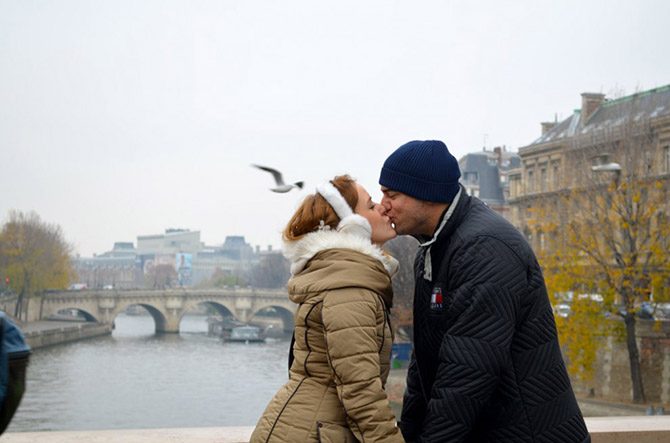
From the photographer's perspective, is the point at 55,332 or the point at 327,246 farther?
the point at 55,332

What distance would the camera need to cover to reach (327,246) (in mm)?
2674

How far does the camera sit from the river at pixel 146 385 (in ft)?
85.9

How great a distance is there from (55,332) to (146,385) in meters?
14.3

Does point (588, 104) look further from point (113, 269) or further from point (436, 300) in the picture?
point (113, 269)

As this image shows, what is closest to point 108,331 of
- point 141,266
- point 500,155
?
point 500,155

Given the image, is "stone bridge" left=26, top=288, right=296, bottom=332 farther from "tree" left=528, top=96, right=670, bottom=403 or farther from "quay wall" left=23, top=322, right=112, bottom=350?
"tree" left=528, top=96, right=670, bottom=403

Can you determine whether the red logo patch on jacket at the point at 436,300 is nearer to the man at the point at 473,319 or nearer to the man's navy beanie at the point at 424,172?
the man at the point at 473,319

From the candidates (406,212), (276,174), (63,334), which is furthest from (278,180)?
(63,334)

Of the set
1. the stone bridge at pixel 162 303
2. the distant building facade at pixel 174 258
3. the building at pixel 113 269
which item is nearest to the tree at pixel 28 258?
the stone bridge at pixel 162 303

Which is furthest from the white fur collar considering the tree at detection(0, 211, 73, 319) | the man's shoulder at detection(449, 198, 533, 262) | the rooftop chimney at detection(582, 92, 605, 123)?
the tree at detection(0, 211, 73, 319)

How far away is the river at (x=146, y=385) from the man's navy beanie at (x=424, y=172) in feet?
73.5

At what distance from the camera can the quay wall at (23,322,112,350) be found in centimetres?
4216

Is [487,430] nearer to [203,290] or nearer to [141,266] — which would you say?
[203,290]

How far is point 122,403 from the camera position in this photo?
96.4ft
